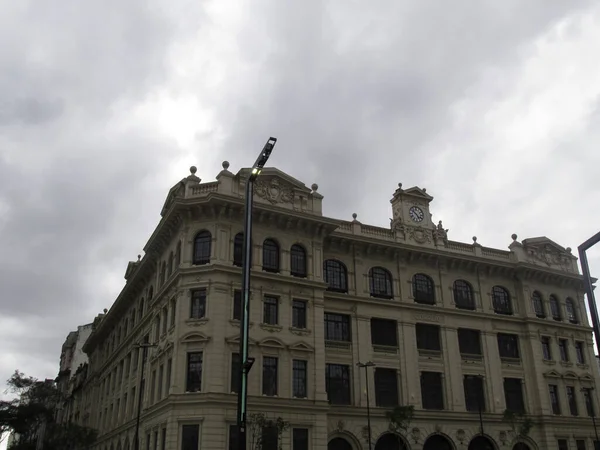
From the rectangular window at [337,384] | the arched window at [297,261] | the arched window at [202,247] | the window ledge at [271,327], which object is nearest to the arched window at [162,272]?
the arched window at [202,247]

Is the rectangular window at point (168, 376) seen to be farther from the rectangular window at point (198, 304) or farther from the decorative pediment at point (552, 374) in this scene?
the decorative pediment at point (552, 374)

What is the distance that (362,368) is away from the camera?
143 feet

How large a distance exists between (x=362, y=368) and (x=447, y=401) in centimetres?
720

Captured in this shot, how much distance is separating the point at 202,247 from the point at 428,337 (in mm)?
18501

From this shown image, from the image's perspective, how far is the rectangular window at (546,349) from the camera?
5109 centimetres

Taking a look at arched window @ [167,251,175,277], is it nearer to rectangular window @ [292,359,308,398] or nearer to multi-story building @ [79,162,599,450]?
multi-story building @ [79,162,599,450]

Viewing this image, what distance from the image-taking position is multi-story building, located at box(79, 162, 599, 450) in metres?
38.6

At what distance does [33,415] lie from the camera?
65.8 metres

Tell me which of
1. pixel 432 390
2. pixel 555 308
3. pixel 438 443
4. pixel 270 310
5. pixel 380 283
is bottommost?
pixel 438 443

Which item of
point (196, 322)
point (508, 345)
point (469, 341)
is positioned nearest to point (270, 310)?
point (196, 322)

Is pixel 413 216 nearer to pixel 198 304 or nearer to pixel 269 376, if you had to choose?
pixel 269 376

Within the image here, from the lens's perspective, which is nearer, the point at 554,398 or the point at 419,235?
the point at 554,398

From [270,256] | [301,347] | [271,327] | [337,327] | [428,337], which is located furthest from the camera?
[428,337]

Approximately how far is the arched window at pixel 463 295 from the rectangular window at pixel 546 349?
23.1 feet
